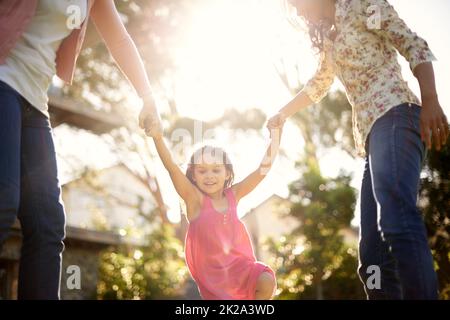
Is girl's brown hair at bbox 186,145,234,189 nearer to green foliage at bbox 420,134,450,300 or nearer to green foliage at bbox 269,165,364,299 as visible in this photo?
green foliage at bbox 420,134,450,300

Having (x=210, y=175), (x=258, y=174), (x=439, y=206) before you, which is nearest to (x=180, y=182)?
(x=210, y=175)

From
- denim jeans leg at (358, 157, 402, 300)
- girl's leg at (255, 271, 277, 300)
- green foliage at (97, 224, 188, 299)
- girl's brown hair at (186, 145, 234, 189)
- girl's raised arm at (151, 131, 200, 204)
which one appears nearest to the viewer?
denim jeans leg at (358, 157, 402, 300)

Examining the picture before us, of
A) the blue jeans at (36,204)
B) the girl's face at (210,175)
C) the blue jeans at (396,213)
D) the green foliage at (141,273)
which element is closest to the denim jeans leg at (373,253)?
the blue jeans at (396,213)

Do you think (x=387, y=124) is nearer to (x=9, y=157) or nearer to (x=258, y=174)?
(x=258, y=174)

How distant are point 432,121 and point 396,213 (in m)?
0.39

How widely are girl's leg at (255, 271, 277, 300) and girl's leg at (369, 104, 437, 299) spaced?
96 cm

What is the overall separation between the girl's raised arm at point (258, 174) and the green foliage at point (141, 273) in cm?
785

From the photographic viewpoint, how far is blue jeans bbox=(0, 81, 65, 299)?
1.94 meters

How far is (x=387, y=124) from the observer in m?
2.14

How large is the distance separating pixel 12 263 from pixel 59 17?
7.52m

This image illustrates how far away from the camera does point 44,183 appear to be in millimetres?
1993

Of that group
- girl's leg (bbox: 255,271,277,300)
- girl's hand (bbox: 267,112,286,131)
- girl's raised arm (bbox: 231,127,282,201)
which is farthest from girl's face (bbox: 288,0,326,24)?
girl's leg (bbox: 255,271,277,300)

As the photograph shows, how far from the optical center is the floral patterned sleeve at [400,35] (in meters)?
2.12

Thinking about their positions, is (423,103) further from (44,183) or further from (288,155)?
(288,155)
